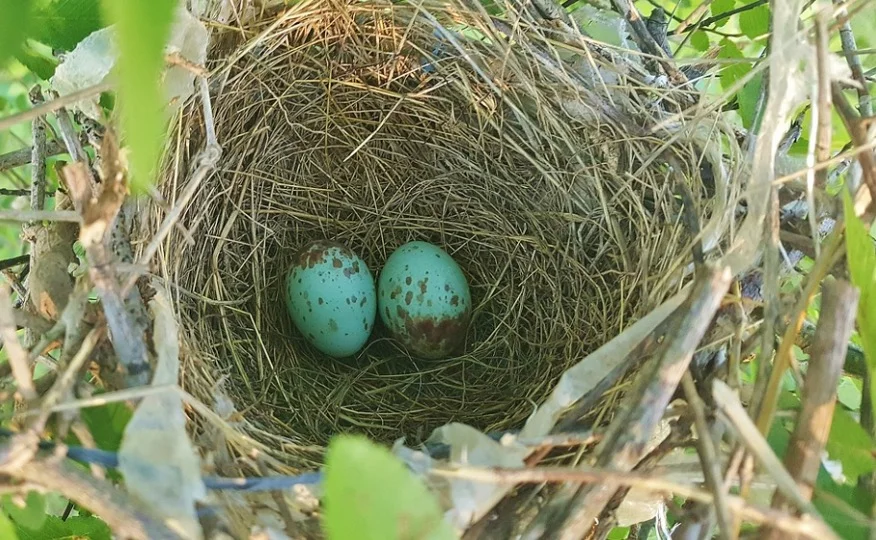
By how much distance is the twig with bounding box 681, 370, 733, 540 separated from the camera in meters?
0.46

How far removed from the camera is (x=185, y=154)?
2.91 feet

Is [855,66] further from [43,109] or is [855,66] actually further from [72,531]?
[72,531]

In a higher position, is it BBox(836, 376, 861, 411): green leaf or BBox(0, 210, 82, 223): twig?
BBox(0, 210, 82, 223): twig

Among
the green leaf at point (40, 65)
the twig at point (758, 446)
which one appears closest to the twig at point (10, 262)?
the green leaf at point (40, 65)

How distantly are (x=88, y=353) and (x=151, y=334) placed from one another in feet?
0.39

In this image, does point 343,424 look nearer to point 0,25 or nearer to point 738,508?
point 738,508

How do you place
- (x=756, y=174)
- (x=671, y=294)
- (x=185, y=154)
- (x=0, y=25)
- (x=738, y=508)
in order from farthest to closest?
(x=185, y=154), (x=671, y=294), (x=756, y=174), (x=738, y=508), (x=0, y=25)

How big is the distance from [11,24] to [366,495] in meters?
0.30

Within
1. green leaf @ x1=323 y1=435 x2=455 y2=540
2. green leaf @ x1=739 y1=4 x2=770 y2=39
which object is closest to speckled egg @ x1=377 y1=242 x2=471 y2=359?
green leaf @ x1=739 y1=4 x2=770 y2=39

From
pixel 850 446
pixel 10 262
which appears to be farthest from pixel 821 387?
pixel 10 262

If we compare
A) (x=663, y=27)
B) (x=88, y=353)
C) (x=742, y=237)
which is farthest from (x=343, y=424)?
(x=663, y=27)

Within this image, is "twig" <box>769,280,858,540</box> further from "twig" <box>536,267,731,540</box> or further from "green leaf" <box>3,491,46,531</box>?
"green leaf" <box>3,491,46,531</box>

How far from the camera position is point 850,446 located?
0.50 metres

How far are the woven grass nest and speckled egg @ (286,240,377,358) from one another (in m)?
0.06
